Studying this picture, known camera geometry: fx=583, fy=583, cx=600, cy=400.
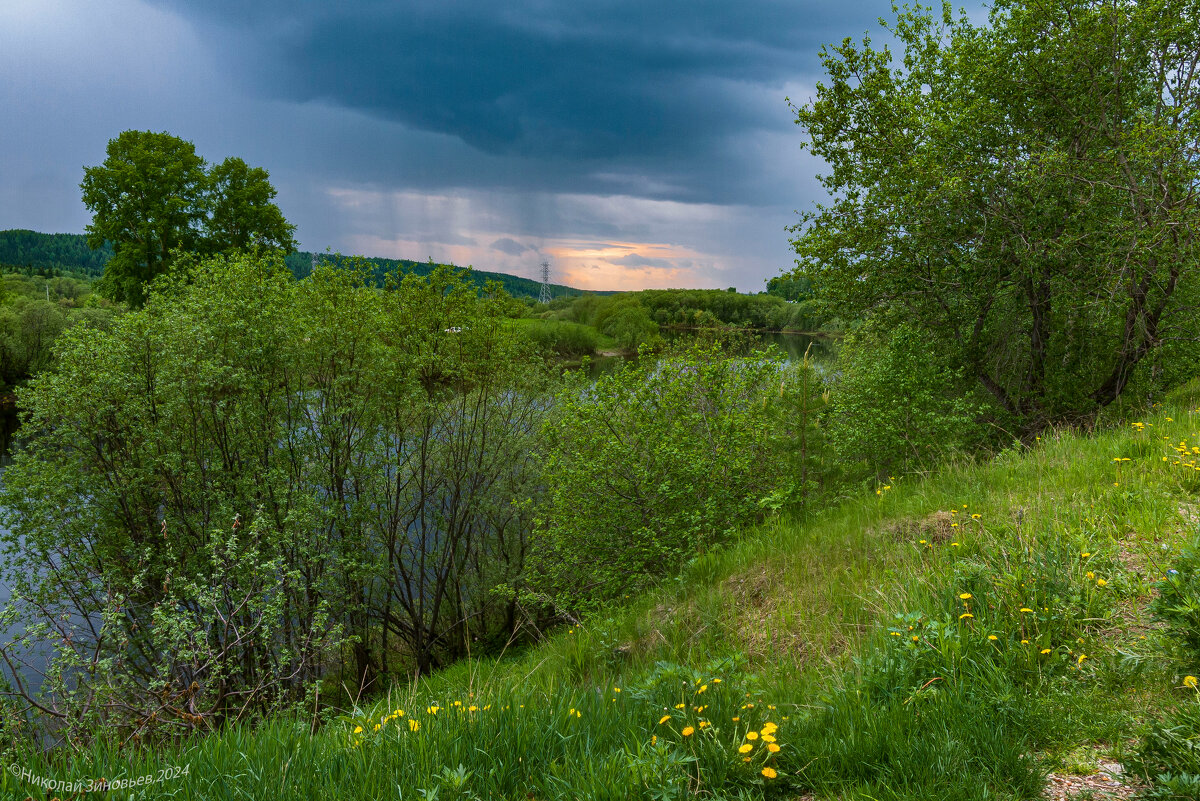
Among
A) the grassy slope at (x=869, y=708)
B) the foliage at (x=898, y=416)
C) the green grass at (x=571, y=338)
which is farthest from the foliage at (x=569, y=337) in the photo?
the grassy slope at (x=869, y=708)

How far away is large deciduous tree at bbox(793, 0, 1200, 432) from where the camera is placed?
9.70 m

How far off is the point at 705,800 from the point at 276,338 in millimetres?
13916

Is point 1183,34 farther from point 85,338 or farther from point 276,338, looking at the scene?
point 85,338

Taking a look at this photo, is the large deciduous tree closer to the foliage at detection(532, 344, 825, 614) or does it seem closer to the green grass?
the foliage at detection(532, 344, 825, 614)

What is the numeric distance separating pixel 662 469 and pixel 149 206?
1205 inches

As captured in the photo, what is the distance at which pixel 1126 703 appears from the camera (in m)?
2.82

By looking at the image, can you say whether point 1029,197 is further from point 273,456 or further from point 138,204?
point 138,204

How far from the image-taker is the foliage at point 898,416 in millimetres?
10055

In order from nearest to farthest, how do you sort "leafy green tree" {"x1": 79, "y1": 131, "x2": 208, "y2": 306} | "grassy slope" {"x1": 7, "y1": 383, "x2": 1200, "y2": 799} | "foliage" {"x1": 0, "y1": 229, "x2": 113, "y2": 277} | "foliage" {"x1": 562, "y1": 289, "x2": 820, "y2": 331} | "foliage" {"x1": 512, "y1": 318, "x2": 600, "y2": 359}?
1. "grassy slope" {"x1": 7, "y1": 383, "x2": 1200, "y2": 799}
2. "leafy green tree" {"x1": 79, "y1": 131, "x2": 208, "y2": 306}
3. "foliage" {"x1": 512, "y1": 318, "x2": 600, "y2": 359}
4. "foliage" {"x1": 562, "y1": 289, "x2": 820, "y2": 331}
5. "foliage" {"x1": 0, "y1": 229, "x2": 113, "y2": 277}

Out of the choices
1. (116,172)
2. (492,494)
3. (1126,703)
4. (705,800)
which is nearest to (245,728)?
(705,800)

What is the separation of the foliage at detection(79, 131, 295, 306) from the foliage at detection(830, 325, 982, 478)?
1057 inches

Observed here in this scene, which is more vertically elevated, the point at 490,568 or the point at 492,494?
the point at 492,494

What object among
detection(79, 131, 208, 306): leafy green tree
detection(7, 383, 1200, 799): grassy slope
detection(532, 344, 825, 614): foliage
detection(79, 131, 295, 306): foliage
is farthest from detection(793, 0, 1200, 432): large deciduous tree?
detection(79, 131, 208, 306): leafy green tree

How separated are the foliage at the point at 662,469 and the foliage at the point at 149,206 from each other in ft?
77.0
